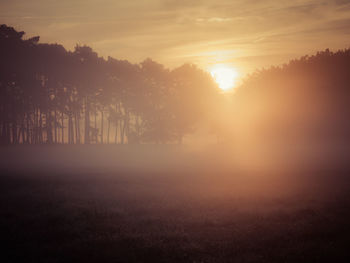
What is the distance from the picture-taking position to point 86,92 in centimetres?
6278

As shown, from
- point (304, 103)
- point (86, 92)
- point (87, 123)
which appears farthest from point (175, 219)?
point (304, 103)

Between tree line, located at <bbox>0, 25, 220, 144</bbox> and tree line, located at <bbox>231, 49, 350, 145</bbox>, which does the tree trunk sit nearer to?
tree line, located at <bbox>0, 25, 220, 144</bbox>

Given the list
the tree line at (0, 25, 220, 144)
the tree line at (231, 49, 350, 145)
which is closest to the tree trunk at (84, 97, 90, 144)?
the tree line at (0, 25, 220, 144)

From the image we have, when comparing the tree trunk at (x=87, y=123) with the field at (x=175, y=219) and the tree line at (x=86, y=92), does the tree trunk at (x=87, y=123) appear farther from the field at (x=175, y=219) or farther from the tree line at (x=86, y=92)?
the field at (x=175, y=219)

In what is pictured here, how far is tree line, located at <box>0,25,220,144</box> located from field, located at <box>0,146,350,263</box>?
32.7m

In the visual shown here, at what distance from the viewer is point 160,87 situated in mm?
69688

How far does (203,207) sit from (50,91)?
50.5 m

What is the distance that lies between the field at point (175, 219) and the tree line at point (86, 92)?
1287 inches

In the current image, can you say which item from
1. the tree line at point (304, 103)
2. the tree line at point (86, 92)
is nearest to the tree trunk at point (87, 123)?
the tree line at point (86, 92)

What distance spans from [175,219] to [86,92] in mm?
52680

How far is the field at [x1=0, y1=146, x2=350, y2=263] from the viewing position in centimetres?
1128

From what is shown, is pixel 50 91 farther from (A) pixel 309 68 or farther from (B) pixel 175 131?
(A) pixel 309 68

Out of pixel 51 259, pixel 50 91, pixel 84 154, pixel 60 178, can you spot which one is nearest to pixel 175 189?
pixel 60 178

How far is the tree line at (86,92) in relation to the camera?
53.0 metres
